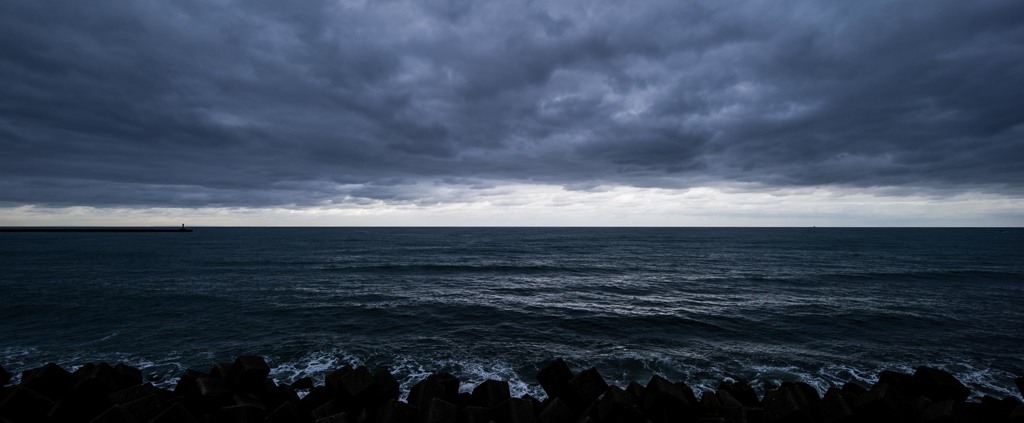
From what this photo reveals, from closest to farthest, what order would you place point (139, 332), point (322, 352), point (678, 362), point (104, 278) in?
point (678, 362), point (322, 352), point (139, 332), point (104, 278)

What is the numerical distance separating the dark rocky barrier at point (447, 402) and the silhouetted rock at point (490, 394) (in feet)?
0.09

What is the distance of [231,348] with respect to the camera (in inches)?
755

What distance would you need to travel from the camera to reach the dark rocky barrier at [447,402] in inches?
380

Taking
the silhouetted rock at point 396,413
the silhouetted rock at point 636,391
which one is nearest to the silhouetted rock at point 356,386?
the silhouetted rock at point 396,413

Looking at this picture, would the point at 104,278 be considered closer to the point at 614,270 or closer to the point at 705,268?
the point at 614,270

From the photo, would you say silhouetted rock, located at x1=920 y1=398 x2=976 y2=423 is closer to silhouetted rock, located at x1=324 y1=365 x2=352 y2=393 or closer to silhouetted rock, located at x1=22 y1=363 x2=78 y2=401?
silhouetted rock, located at x1=324 y1=365 x2=352 y2=393

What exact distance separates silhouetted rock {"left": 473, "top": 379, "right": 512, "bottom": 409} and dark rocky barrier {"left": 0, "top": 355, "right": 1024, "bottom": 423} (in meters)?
0.03

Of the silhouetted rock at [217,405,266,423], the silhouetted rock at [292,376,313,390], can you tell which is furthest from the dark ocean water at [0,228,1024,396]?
the silhouetted rock at [217,405,266,423]

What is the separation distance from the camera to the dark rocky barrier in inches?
380

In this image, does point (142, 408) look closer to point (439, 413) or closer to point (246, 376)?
point (246, 376)

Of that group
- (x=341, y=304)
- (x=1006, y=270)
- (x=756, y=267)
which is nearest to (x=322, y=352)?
(x=341, y=304)

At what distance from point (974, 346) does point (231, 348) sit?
33556 millimetres

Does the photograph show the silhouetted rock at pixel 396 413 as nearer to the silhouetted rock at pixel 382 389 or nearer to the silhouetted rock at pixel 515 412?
the silhouetted rock at pixel 382 389

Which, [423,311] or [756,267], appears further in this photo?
[756,267]
